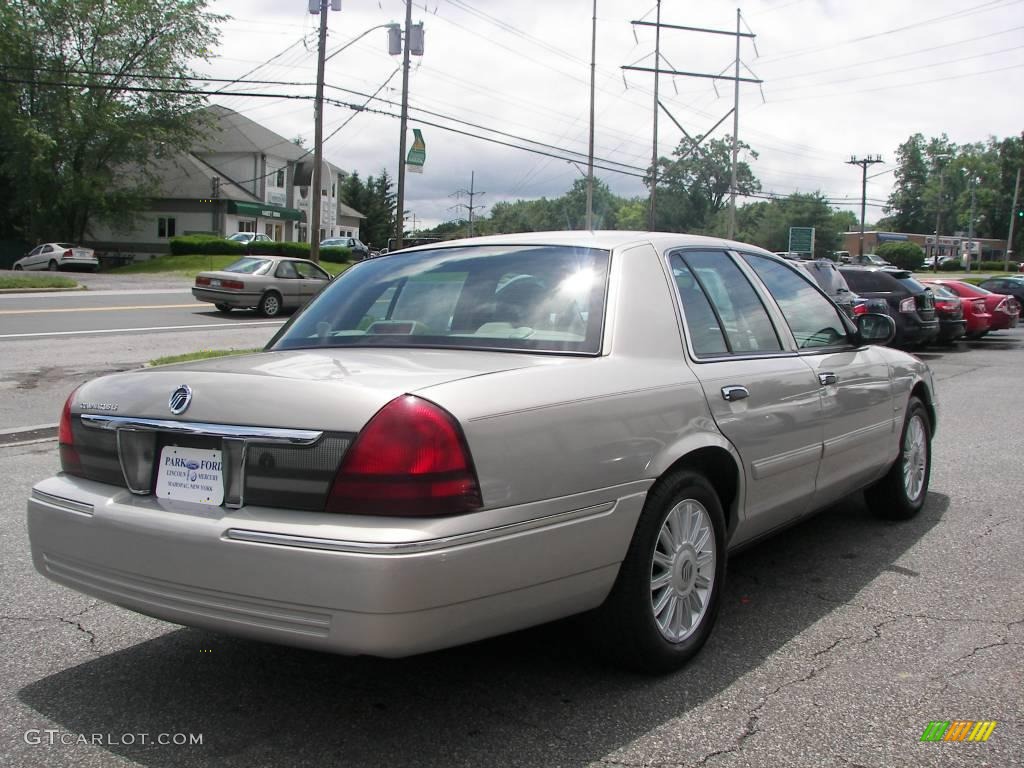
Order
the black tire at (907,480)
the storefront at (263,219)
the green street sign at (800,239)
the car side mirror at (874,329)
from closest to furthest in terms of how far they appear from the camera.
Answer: the car side mirror at (874,329)
the black tire at (907,480)
the green street sign at (800,239)
the storefront at (263,219)

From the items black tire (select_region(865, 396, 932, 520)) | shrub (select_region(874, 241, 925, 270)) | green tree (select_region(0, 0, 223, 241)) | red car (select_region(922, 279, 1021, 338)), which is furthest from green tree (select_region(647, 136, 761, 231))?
black tire (select_region(865, 396, 932, 520))

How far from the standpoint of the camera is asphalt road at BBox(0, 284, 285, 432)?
432 inches

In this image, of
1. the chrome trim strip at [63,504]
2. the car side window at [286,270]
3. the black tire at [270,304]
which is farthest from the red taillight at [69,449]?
the car side window at [286,270]

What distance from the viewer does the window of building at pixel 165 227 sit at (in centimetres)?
6028

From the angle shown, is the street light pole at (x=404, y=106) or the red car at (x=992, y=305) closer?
the red car at (x=992, y=305)

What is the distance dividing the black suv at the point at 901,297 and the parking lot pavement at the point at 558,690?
14173mm

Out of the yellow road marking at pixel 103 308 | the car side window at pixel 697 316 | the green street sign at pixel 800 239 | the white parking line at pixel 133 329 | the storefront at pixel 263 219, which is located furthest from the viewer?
the storefront at pixel 263 219

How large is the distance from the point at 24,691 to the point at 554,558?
189 centimetres

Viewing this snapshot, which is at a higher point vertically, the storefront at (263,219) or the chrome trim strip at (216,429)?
the storefront at (263,219)

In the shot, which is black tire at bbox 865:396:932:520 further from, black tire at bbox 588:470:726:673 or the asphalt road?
the asphalt road

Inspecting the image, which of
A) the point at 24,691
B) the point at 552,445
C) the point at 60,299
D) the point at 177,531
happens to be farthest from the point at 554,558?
the point at 60,299

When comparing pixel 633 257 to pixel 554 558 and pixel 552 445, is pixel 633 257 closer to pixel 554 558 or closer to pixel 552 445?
pixel 552 445

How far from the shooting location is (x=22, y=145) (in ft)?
158

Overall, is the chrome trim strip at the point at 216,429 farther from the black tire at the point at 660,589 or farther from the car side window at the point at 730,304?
the car side window at the point at 730,304
